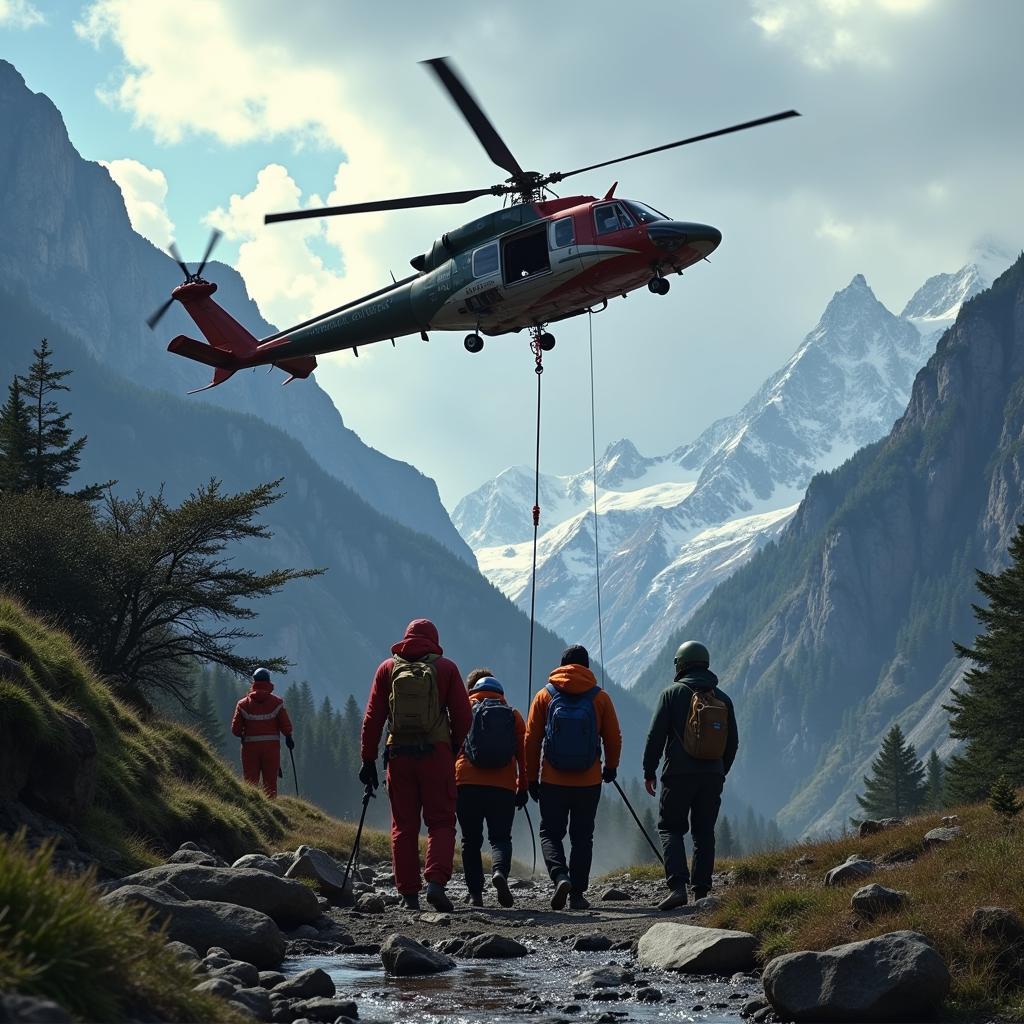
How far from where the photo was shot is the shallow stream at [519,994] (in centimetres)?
774

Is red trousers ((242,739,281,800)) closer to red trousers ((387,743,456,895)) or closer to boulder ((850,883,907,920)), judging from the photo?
red trousers ((387,743,456,895))

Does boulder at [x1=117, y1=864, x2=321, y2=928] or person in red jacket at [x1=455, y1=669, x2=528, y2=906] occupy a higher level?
person in red jacket at [x1=455, y1=669, x2=528, y2=906]

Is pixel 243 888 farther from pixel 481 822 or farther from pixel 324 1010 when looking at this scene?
pixel 481 822

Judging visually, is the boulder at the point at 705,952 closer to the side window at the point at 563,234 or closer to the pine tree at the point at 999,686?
the side window at the point at 563,234

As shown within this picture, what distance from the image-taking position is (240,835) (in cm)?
1736

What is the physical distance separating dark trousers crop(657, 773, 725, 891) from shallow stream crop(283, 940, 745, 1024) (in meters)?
3.31

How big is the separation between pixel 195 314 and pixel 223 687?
91540 millimetres

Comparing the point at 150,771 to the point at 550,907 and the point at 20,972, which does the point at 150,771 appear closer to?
the point at 550,907

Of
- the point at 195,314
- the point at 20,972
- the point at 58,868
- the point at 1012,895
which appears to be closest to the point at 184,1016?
the point at 20,972

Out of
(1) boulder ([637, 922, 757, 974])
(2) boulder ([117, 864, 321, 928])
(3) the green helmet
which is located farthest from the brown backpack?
(2) boulder ([117, 864, 321, 928])

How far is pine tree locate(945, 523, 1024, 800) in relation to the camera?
40025 mm

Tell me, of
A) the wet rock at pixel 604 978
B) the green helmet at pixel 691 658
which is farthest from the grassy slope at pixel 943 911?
the green helmet at pixel 691 658

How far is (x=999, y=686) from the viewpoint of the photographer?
40.8m

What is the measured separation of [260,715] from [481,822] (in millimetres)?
8353
